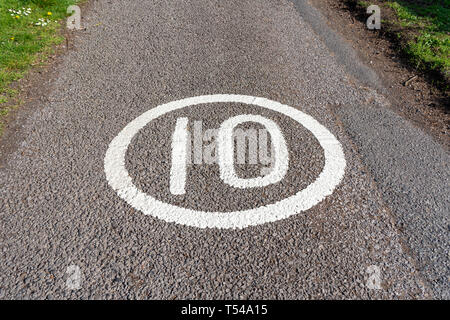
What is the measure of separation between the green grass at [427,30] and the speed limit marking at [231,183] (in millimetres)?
2231

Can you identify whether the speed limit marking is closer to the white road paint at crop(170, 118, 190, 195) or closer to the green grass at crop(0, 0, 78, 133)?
the white road paint at crop(170, 118, 190, 195)

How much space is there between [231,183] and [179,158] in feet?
1.99

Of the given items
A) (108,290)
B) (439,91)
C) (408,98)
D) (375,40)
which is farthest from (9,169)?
(375,40)

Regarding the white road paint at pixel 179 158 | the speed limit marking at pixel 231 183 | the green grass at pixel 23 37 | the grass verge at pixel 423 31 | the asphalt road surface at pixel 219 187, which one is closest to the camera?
the asphalt road surface at pixel 219 187

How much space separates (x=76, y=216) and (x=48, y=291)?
667 millimetres

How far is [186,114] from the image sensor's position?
13.8 feet

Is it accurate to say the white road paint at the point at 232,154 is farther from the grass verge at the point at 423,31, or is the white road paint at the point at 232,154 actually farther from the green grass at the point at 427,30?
the green grass at the point at 427,30

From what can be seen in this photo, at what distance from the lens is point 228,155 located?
146 inches

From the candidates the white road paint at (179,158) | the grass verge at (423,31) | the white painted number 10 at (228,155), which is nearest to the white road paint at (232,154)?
the white painted number 10 at (228,155)

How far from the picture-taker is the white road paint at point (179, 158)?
3.35 meters

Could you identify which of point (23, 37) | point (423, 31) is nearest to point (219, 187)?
point (23, 37)

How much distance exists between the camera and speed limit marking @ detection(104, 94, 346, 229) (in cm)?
305

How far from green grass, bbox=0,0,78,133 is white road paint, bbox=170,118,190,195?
199cm
